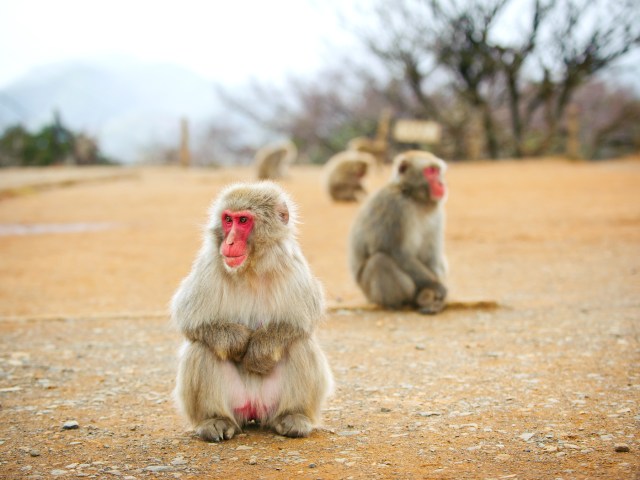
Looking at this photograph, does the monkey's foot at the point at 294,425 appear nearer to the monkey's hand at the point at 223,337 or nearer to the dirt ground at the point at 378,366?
the dirt ground at the point at 378,366

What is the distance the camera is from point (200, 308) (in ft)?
10.3

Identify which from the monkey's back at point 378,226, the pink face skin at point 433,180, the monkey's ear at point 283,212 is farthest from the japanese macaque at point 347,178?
the monkey's ear at point 283,212

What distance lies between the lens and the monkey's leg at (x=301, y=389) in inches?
126

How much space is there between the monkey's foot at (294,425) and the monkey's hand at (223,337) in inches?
14.4

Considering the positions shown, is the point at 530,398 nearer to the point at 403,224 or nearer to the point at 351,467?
the point at 351,467

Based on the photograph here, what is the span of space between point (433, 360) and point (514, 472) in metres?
1.70

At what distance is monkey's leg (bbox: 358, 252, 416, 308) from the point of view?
583 cm

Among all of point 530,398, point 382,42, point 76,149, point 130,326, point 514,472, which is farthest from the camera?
point 76,149

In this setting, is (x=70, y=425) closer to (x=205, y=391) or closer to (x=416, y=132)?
(x=205, y=391)

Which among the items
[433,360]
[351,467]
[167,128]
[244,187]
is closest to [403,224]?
[433,360]

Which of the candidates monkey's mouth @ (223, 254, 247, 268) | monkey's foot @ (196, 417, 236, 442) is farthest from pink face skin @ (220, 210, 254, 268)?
monkey's foot @ (196, 417, 236, 442)

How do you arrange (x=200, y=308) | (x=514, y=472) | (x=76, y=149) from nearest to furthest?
(x=514, y=472), (x=200, y=308), (x=76, y=149)

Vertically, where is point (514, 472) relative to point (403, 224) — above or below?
below

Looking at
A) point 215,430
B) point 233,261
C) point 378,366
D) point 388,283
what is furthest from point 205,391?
point 388,283
